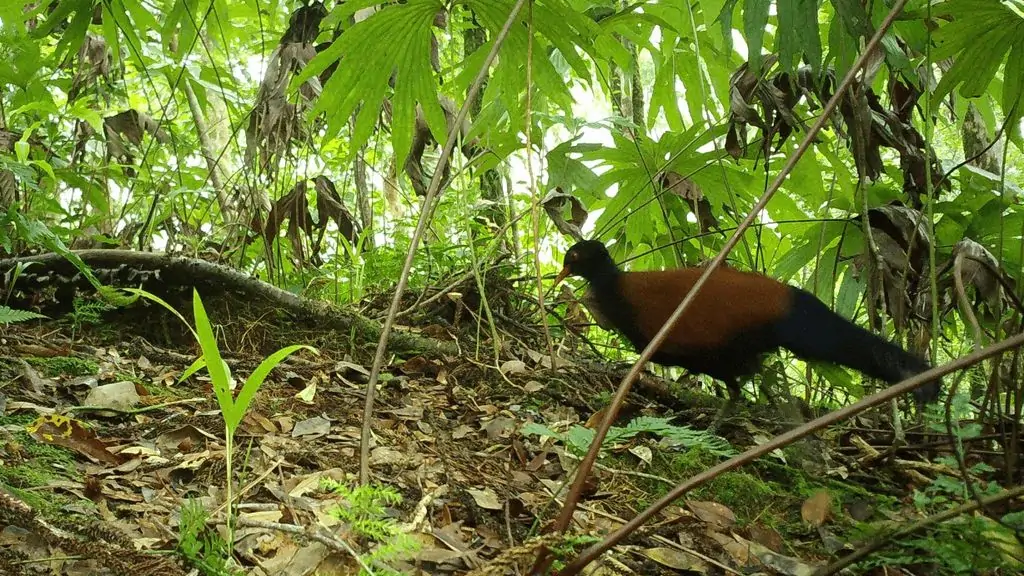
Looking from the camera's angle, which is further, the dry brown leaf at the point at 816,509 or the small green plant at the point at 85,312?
the small green plant at the point at 85,312

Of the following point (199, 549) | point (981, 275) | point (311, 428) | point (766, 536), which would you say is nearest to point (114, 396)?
point (311, 428)

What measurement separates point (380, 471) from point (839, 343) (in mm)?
1373

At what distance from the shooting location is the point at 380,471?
1597mm

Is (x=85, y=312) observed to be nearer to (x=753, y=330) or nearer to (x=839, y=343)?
(x=753, y=330)

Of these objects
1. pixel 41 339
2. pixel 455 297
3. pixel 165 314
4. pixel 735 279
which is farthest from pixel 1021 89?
pixel 41 339

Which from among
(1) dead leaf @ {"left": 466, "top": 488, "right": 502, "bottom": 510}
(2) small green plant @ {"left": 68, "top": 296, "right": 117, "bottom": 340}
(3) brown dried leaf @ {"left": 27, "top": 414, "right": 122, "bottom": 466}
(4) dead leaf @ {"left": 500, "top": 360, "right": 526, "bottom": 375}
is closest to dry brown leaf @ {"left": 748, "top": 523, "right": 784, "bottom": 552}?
(1) dead leaf @ {"left": 466, "top": 488, "right": 502, "bottom": 510}

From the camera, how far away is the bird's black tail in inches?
81.2

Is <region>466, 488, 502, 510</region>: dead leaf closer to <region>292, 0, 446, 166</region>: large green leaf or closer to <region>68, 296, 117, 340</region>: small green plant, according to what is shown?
<region>292, 0, 446, 166</region>: large green leaf

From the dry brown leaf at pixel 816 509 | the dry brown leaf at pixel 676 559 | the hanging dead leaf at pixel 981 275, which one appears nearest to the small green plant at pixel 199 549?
the dry brown leaf at pixel 676 559

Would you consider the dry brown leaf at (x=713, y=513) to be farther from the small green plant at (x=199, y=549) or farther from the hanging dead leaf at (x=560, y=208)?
the hanging dead leaf at (x=560, y=208)

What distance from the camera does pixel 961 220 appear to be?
2.55 m

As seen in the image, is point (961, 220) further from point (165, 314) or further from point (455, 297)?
point (165, 314)

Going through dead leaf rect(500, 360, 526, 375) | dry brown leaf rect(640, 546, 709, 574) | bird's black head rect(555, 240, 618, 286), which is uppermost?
bird's black head rect(555, 240, 618, 286)

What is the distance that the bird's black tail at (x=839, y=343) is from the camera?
206 centimetres
